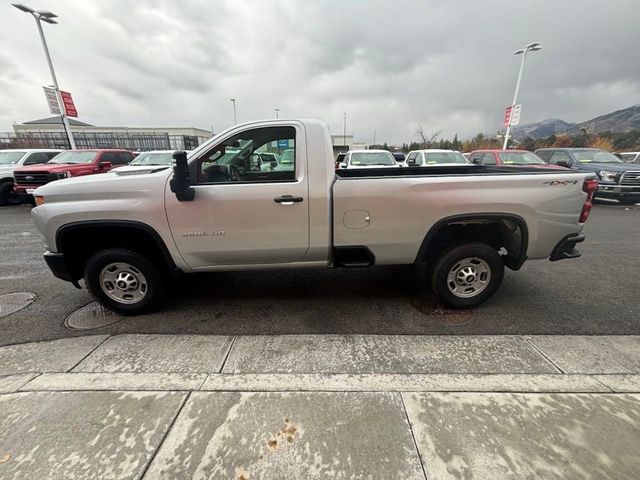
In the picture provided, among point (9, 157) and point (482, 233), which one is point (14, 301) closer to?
point (482, 233)

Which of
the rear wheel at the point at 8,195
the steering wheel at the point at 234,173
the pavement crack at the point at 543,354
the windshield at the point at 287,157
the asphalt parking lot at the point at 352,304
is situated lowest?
the asphalt parking lot at the point at 352,304

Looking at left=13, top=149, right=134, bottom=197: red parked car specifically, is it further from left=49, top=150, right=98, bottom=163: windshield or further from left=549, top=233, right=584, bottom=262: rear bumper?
left=549, top=233, right=584, bottom=262: rear bumper

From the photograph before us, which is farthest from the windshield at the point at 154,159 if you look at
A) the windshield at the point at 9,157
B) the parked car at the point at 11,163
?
the windshield at the point at 9,157

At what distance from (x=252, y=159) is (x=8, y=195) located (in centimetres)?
1264

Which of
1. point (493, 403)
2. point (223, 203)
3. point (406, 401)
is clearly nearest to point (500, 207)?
point (493, 403)

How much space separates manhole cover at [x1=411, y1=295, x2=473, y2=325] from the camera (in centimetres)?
336

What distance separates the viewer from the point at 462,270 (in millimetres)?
3402

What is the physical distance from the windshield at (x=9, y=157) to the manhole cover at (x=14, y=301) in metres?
10.6

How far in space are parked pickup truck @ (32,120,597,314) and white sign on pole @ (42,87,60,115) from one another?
737 inches

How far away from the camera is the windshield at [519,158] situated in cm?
1052

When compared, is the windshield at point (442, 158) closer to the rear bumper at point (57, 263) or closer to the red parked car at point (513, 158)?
the red parked car at point (513, 158)

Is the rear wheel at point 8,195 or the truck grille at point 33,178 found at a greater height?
the truck grille at point 33,178

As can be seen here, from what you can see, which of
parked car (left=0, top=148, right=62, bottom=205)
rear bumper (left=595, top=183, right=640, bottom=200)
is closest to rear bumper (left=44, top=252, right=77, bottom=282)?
parked car (left=0, top=148, right=62, bottom=205)

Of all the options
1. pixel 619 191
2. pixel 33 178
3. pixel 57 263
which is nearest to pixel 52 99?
pixel 33 178
